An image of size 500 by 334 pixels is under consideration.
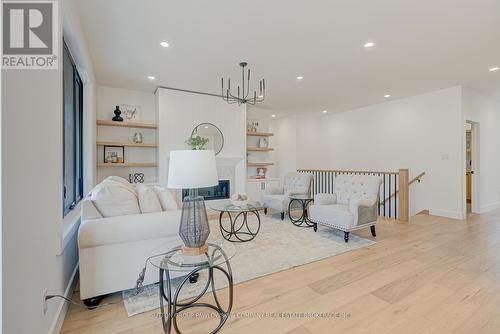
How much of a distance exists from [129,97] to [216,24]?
125 inches

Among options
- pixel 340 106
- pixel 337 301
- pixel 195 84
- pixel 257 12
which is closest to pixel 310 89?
pixel 340 106

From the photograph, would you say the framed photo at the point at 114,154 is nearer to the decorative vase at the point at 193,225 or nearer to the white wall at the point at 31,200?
the white wall at the point at 31,200

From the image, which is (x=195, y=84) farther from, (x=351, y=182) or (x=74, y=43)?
(x=351, y=182)

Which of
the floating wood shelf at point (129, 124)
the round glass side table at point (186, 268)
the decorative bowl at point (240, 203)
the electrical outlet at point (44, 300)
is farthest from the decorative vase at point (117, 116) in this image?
the electrical outlet at point (44, 300)

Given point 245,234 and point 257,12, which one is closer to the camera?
point 257,12

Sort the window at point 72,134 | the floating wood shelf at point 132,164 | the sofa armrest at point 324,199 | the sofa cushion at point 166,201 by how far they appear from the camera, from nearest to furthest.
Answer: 1. the sofa cushion at point 166,201
2. the window at point 72,134
3. the sofa armrest at point 324,199
4. the floating wood shelf at point 132,164

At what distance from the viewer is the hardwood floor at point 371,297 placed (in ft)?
5.54

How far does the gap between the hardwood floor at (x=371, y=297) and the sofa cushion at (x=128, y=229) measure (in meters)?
0.55

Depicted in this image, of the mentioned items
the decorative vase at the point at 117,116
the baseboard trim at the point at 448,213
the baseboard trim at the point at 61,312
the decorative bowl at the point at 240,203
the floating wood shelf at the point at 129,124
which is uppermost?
the decorative vase at the point at 117,116

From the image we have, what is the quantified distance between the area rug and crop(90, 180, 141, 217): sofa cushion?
55 cm

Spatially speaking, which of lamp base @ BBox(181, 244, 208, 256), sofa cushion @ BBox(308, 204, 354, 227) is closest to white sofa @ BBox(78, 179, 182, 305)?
lamp base @ BBox(181, 244, 208, 256)

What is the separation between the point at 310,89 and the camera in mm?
4957

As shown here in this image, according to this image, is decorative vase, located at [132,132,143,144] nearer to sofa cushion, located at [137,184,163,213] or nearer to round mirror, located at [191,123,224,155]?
round mirror, located at [191,123,224,155]

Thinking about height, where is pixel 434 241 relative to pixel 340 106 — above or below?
below
